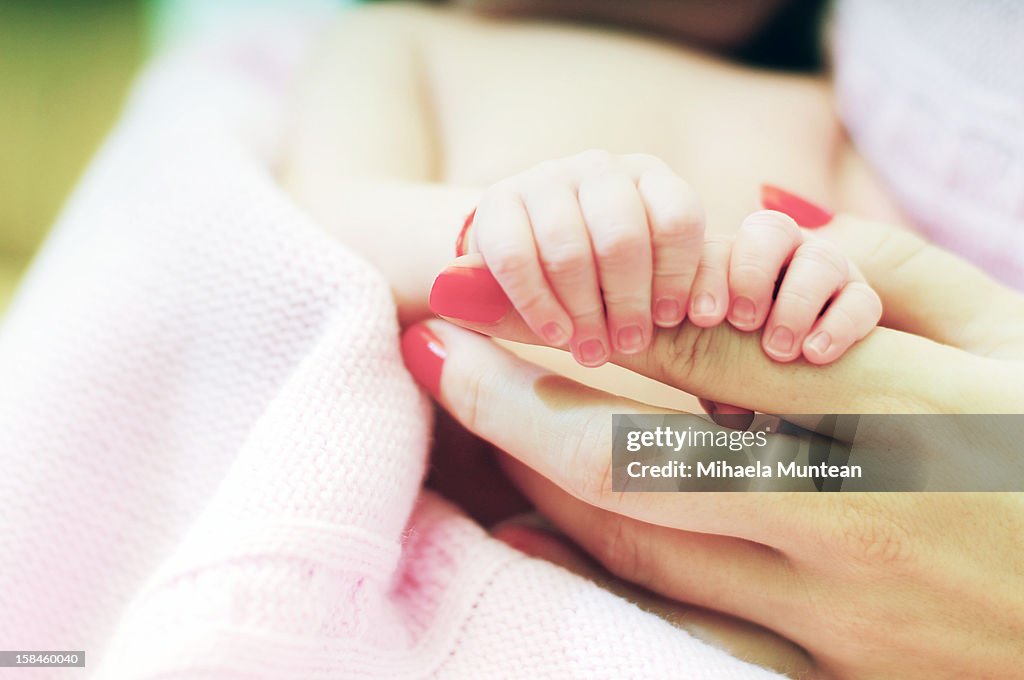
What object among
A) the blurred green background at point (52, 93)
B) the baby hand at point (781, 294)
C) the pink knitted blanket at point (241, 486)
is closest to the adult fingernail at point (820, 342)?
the baby hand at point (781, 294)

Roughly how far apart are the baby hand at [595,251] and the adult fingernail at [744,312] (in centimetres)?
3

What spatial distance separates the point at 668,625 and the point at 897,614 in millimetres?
146

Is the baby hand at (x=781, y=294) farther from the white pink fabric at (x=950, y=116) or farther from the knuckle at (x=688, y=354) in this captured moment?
the white pink fabric at (x=950, y=116)

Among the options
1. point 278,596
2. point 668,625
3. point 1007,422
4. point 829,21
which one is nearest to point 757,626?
point 668,625

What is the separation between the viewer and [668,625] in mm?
522

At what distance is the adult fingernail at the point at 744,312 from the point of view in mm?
467

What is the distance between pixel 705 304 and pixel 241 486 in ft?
1.04

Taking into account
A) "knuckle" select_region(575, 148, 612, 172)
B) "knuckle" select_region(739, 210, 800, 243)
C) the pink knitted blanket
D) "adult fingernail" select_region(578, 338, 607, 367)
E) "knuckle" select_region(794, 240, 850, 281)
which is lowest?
the pink knitted blanket

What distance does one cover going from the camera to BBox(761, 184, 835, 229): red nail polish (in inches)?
24.9

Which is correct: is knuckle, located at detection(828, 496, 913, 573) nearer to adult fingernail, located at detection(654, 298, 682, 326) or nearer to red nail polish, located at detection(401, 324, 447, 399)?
adult fingernail, located at detection(654, 298, 682, 326)

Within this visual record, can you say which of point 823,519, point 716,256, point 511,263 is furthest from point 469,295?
point 823,519

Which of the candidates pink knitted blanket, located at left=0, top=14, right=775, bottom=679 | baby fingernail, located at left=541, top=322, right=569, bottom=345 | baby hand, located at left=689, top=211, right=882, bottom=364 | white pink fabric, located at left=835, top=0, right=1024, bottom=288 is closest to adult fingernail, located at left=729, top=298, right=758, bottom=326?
baby hand, located at left=689, top=211, right=882, bottom=364

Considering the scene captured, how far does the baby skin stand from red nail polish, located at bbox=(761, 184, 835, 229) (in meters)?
0.14

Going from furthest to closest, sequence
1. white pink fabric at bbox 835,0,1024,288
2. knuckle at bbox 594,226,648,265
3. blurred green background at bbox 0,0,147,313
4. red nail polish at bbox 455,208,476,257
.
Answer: blurred green background at bbox 0,0,147,313 → white pink fabric at bbox 835,0,1024,288 → red nail polish at bbox 455,208,476,257 → knuckle at bbox 594,226,648,265
